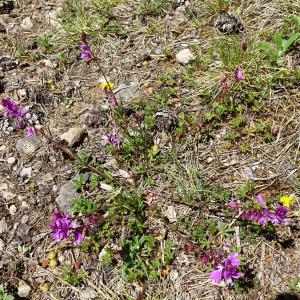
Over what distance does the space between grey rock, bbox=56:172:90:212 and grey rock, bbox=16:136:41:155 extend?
47 centimetres

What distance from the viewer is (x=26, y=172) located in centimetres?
361

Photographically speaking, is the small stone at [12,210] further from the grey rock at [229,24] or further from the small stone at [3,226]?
the grey rock at [229,24]

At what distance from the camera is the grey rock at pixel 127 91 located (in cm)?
396

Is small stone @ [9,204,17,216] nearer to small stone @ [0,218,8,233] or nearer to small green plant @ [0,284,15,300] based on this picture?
small stone @ [0,218,8,233]

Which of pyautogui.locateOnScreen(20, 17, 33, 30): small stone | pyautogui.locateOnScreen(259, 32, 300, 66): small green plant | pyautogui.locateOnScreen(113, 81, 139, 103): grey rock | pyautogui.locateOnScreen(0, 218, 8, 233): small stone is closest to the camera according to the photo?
pyautogui.locateOnScreen(0, 218, 8, 233): small stone

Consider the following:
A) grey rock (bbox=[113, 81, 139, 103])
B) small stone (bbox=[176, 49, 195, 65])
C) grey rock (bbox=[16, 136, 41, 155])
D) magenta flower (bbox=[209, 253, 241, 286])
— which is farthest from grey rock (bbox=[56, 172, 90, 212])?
small stone (bbox=[176, 49, 195, 65])

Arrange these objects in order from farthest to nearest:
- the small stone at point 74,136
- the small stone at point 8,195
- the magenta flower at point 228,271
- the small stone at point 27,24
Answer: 1. the small stone at point 27,24
2. the small stone at point 74,136
3. the small stone at point 8,195
4. the magenta flower at point 228,271

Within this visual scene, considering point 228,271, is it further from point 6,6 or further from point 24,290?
point 6,6

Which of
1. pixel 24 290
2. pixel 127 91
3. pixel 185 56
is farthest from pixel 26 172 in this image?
pixel 185 56

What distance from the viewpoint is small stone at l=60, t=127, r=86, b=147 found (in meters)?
3.71

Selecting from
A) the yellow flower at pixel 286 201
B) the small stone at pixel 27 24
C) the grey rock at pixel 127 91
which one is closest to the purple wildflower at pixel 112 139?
the grey rock at pixel 127 91

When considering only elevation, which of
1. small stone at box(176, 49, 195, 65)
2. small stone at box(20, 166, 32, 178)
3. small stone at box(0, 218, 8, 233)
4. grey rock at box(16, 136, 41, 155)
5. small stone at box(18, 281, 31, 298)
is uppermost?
small stone at box(176, 49, 195, 65)

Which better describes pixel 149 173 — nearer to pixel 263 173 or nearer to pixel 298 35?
pixel 263 173

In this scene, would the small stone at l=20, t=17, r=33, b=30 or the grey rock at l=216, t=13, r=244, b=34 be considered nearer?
the grey rock at l=216, t=13, r=244, b=34
